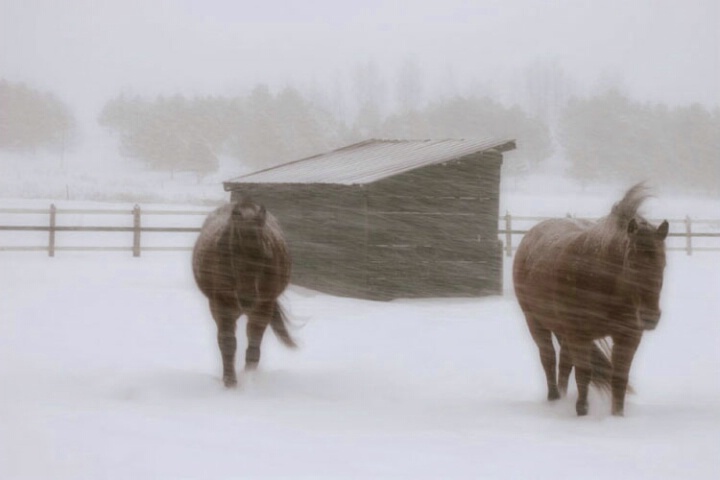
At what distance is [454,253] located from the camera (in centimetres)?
960

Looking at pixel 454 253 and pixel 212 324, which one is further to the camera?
pixel 454 253

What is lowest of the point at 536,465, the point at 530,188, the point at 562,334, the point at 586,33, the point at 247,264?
the point at 536,465

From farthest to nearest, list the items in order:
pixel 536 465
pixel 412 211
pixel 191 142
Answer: pixel 412 211 < pixel 191 142 < pixel 536 465

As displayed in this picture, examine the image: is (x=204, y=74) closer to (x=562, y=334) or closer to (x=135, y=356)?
(x=135, y=356)

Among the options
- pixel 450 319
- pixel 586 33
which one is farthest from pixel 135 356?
pixel 586 33

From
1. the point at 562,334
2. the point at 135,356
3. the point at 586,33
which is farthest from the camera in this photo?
the point at 586,33

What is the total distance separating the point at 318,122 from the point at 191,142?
1.16 meters

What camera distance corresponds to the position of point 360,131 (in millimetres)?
6621

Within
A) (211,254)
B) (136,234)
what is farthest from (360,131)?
(136,234)

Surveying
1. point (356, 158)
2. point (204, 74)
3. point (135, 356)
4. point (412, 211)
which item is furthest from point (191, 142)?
point (356, 158)

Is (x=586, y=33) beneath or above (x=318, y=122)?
above

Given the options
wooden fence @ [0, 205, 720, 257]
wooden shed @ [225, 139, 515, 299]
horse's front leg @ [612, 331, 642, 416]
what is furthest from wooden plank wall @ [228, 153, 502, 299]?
horse's front leg @ [612, 331, 642, 416]

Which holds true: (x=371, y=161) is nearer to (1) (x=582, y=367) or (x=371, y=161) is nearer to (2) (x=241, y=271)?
(2) (x=241, y=271)

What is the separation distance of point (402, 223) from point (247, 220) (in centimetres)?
497
